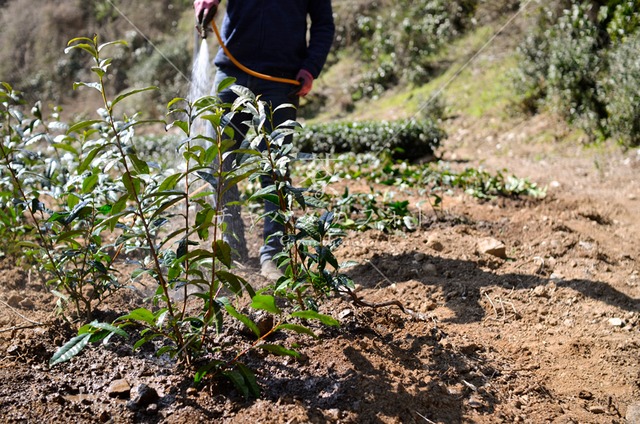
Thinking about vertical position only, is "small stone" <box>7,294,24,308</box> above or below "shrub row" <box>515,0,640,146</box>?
above

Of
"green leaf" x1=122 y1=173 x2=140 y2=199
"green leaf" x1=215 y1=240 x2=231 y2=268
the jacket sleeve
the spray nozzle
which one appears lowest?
"green leaf" x1=215 y1=240 x2=231 y2=268

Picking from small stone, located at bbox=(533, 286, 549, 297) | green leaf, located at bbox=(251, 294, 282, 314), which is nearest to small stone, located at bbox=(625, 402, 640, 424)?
small stone, located at bbox=(533, 286, 549, 297)

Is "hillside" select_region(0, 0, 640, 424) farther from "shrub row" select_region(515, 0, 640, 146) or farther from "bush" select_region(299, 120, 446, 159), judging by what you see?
"bush" select_region(299, 120, 446, 159)

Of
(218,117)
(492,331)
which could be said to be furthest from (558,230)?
(218,117)

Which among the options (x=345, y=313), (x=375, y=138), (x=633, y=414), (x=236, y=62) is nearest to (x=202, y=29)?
(x=236, y=62)

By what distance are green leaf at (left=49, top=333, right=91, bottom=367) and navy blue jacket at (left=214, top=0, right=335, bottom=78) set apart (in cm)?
186

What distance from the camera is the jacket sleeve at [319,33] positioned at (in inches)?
123

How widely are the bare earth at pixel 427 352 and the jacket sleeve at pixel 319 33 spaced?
102cm

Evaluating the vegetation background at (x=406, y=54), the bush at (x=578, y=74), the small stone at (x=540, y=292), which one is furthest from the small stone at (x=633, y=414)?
the bush at (x=578, y=74)

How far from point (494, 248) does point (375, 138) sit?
3.99 m

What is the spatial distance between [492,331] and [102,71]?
1696 millimetres

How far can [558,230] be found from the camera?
3402 mm

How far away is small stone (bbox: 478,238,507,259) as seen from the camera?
9.85 feet

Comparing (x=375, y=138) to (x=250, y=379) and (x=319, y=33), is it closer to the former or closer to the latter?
(x=319, y=33)
